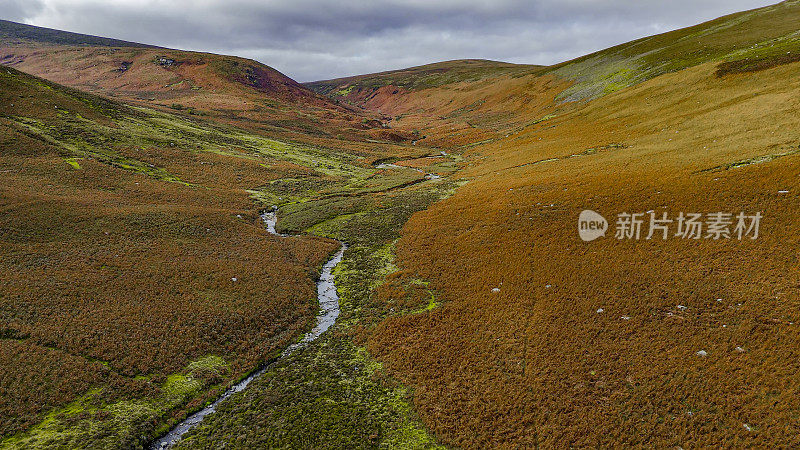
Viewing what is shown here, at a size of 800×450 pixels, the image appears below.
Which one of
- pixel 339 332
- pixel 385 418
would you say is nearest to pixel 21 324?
pixel 339 332

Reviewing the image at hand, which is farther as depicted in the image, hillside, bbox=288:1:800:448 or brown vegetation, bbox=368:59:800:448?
hillside, bbox=288:1:800:448

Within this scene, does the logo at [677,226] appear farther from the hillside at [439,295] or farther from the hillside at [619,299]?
the hillside at [619,299]

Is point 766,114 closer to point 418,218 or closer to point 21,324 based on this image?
point 418,218

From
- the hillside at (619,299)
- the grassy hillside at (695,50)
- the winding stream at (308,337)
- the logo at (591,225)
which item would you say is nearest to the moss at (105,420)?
the winding stream at (308,337)

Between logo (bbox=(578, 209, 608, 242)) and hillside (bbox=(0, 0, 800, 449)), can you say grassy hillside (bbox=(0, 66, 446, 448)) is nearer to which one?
hillside (bbox=(0, 0, 800, 449))

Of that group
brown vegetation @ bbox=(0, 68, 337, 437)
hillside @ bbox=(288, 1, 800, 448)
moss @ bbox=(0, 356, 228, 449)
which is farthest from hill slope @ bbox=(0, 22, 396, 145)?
moss @ bbox=(0, 356, 228, 449)

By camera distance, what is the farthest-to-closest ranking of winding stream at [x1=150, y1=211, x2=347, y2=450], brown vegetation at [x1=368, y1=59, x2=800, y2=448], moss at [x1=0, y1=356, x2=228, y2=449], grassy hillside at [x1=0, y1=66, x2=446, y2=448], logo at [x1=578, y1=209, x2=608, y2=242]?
logo at [x1=578, y1=209, x2=608, y2=242] < grassy hillside at [x1=0, y1=66, x2=446, y2=448] < winding stream at [x1=150, y1=211, x2=347, y2=450] < moss at [x1=0, y1=356, x2=228, y2=449] < brown vegetation at [x1=368, y1=59, x2=800, y2=448]

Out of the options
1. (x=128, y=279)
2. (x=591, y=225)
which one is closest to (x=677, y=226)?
(x=591, y=225)

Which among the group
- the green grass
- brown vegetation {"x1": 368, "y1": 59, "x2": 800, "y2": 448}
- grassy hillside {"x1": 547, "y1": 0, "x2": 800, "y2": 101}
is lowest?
the green grass

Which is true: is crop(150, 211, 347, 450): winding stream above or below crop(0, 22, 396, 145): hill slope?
below
